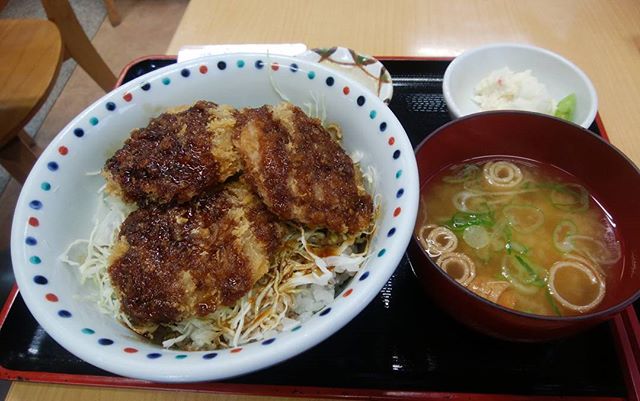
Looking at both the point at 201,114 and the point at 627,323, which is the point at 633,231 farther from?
the point at 201,114

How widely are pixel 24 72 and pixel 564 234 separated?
2.68 m

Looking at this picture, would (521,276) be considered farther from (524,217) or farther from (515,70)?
(515,70)

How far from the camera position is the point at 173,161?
107 centimetres

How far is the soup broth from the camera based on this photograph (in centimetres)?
110

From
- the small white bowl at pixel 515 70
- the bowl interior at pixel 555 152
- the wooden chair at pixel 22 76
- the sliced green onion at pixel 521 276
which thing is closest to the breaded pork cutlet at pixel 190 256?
the bowl interior at pixel 555 152

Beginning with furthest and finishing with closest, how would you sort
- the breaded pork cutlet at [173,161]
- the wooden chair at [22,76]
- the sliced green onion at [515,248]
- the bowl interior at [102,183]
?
the wooden chair at [22,76], the sliced green onion at [515,248], the breaded pork cutlet at [173,161], the bowl interior at [102,183]

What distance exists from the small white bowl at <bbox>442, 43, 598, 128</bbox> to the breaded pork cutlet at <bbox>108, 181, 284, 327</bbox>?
90 cm

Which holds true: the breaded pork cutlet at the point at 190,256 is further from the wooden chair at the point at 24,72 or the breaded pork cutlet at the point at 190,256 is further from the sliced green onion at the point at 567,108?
the wooden chair at the point at 24,72

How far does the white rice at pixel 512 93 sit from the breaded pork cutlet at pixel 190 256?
3.49 ft

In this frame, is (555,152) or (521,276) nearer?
(521,276)

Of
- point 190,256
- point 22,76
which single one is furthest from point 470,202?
point 22,76

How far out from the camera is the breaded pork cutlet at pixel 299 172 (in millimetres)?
1040

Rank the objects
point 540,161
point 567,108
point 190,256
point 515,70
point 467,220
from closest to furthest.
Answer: point 190,256, point 467,220, point 540,161, point 567,108, point 515,70

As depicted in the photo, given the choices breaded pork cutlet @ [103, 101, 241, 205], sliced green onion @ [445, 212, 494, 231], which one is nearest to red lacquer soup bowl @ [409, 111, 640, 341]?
sliced green onion @ [445, 212, 494, 231]
